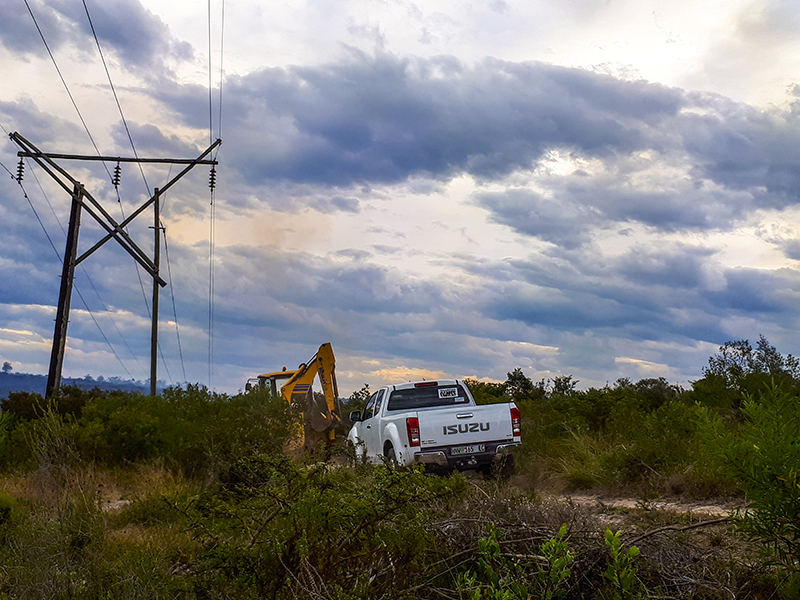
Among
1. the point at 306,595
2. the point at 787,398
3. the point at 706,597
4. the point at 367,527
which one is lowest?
the point at 706,597

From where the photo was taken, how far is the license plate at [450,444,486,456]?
12.1m

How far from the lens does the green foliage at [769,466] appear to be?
405 cm

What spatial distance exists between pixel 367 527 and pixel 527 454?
11.6m

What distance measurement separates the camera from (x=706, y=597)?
4.64 meters

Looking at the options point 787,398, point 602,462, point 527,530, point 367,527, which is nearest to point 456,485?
point 527,530

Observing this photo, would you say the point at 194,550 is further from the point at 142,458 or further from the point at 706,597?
the point at 142,458

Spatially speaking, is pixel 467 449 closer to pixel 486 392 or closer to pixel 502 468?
pixel 502 468

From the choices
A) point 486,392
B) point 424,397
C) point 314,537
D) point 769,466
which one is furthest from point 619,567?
point 486,392

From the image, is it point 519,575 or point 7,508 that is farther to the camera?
point 7,508

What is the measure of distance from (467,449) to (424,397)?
2.39 m

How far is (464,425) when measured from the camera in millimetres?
12250

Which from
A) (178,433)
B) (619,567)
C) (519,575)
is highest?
(178,433)

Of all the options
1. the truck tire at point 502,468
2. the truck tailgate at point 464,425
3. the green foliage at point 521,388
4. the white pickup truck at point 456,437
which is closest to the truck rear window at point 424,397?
the white pickup truck at point 456,437

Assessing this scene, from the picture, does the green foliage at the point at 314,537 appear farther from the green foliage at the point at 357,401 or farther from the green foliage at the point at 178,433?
the green foliage at the point at 357,401
